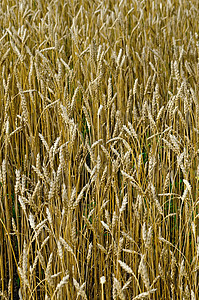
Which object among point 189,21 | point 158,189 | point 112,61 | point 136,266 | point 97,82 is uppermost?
point 189,21

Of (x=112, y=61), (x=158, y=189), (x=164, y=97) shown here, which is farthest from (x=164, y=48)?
(x=158, y=189)

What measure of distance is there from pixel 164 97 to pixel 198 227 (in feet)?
2.99

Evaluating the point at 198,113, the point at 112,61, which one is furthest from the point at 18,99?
the point at 198,113

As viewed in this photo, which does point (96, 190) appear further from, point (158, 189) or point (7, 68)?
point (7, 68)

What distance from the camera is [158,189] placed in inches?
56.3

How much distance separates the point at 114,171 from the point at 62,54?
1037 millimetres

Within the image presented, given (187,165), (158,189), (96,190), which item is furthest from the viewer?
(158,189)

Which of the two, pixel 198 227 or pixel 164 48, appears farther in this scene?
pixel 164 48

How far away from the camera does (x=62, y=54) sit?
6.51 ft

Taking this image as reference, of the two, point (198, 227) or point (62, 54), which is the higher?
point (62, 54)

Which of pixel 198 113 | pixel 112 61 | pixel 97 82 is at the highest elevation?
pixel 112 61

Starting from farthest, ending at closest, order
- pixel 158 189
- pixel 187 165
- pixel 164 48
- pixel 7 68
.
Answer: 1. pixel 164 48
2. pixel 7 68
3. pixel 158 189
4. pixel 187 165

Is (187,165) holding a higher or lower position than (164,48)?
lower

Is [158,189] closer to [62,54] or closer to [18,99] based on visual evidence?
[18,99]
